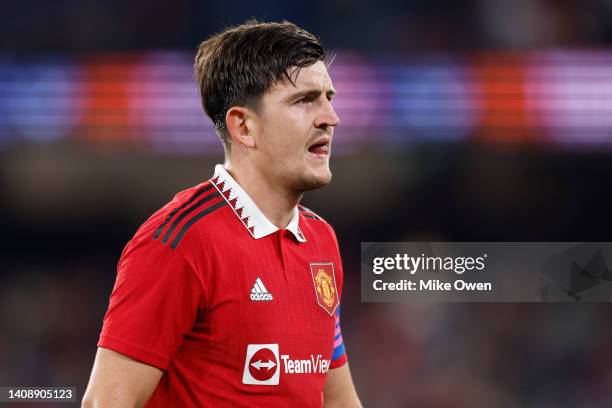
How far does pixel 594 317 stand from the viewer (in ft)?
15.4

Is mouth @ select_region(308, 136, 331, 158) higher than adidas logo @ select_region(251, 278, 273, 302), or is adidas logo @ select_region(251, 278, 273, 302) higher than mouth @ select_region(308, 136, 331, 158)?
mouth @ select_region(308, 136, 331, 158)

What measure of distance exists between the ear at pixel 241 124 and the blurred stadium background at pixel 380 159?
261 cm

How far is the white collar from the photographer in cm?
185

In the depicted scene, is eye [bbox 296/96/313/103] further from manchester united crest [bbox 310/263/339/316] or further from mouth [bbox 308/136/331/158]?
manchester united crest [bbox 310/263/339/316]

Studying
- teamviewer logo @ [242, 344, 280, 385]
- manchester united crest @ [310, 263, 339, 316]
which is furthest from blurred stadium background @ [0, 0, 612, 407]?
teamviewer logo @ [242, 344, 280, 385]

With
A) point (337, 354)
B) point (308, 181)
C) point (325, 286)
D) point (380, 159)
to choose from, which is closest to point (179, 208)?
point (308, 181)

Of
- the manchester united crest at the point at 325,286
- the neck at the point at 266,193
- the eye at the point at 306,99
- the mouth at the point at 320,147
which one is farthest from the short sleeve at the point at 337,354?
the eye at the point at 306,99

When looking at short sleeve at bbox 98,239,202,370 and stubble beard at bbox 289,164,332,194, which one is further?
stubble beard at bbox 289,164,332,194

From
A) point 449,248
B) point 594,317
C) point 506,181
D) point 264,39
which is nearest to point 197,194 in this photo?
point 264,39

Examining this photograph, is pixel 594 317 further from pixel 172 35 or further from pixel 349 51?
pixel 172 35

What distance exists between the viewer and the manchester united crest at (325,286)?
1.92 metres

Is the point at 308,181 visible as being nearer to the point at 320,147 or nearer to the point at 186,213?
the point at 320,147

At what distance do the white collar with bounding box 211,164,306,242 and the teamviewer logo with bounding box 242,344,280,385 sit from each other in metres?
0.24

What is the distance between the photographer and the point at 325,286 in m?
1.95
